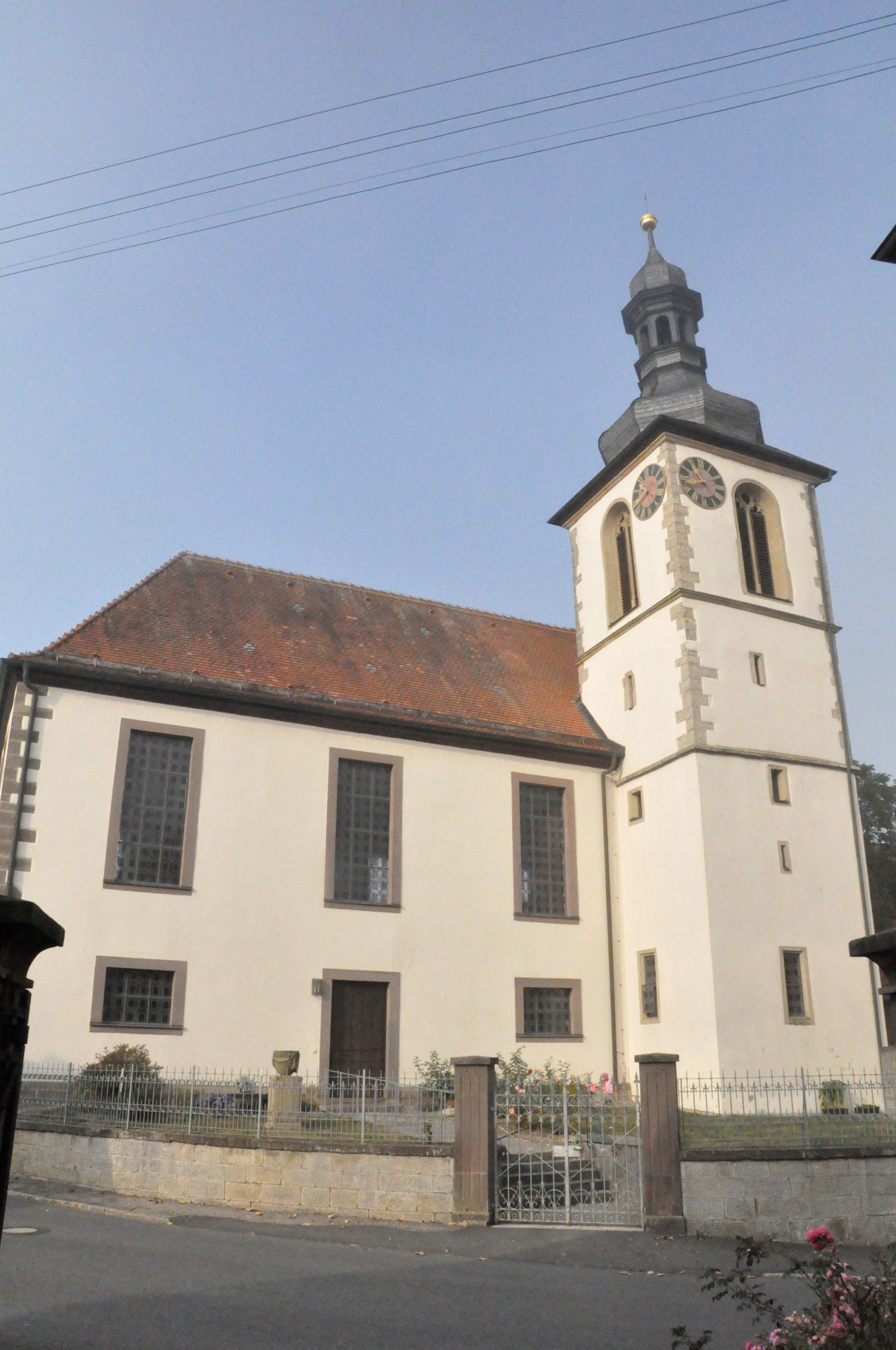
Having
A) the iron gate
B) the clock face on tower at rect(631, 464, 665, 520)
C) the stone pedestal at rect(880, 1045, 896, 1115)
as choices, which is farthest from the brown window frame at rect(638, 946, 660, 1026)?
the clock face on tower at rect(631, 464, 665, 520)

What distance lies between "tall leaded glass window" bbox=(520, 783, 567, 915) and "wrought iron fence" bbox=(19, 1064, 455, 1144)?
253 inches

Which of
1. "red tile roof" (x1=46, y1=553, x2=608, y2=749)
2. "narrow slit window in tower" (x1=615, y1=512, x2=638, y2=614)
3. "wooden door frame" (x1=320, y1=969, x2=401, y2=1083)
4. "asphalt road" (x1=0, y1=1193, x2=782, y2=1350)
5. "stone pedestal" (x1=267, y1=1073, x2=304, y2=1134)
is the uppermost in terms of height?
"narrow slit window in tower" (x1=615, y1=512, x2=638, y2=614)

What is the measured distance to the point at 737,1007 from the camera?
19.2 meters

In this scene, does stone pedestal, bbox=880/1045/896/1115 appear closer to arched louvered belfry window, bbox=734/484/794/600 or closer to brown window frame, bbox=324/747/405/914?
brown window frame, bbox=324/747/405/914

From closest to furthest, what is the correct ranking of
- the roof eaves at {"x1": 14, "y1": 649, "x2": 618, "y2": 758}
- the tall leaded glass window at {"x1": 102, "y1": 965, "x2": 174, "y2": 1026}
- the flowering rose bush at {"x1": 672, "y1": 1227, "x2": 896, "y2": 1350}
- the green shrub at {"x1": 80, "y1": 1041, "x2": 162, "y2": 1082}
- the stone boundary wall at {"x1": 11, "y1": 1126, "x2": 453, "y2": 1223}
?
1. the flowering rose bush at {"x1": 672, "y1": 1227, "x2": 896, "y2": 1350}
2. the stone boundary wall at {"x1": 11, "y1": 1126, "x2": 453, "y2": 1223}
3. the green shrub at {"x1": 80, "y1": 1041, "x2": 162, "y2": 1082}
4. the tall leaded glass window at {"x1": 102, "y1": 965, "x2": 174, "y2": 1026}
5. the roof eaves at {"x1": 14, "y1": 649, "x2": 618, "y2": 758}

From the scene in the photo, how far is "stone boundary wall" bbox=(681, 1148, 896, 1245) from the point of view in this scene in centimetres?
1099

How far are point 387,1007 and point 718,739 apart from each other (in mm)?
8099

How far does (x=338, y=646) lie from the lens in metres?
23.0

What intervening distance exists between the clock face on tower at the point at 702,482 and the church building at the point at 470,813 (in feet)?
0.26

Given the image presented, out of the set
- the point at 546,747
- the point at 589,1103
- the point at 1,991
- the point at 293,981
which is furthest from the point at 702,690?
the point at 1,991

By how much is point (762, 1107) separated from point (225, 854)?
9981 millimetres

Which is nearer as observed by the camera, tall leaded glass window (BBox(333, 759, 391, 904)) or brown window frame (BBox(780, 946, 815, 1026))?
brown window frame (BBox(780, 946, 815, 1026))

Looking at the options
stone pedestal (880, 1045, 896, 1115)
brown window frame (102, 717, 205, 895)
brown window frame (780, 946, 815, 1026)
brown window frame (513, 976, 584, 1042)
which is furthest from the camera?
brown window frame (513, 976, 584, 1042)

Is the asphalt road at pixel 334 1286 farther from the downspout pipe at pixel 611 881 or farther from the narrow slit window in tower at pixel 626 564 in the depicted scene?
the narrow slit window in tower at pixel 626 564
